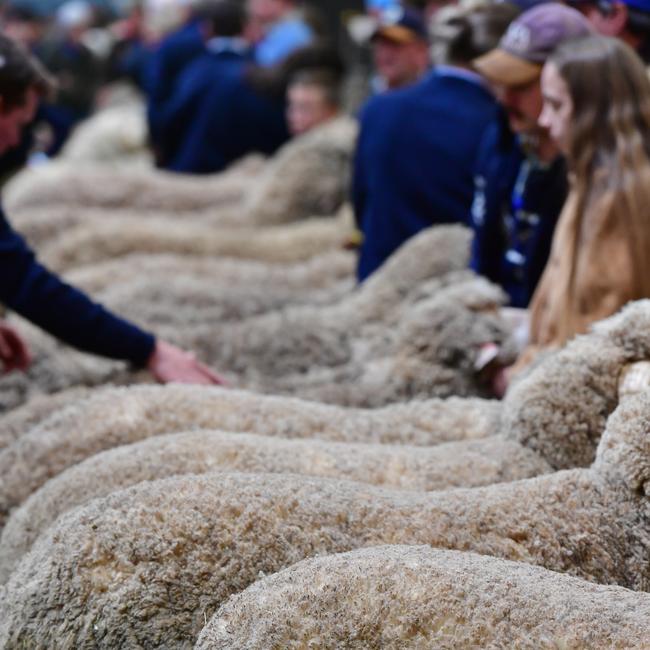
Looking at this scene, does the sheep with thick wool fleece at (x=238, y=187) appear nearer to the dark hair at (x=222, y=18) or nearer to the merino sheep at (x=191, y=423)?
the dark hair at (x=222, y=18)

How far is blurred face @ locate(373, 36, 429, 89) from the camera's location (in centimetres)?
540

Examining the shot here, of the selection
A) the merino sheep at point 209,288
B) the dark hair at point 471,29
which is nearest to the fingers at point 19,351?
the merino sheep at point 209,288

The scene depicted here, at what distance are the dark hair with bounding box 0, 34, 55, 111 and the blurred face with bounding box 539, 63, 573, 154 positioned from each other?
4.52 ft

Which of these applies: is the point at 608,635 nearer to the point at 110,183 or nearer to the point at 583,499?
the point at 583,499

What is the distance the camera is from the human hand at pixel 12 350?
3.33 meters

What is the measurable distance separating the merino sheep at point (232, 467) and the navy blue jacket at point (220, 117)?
4.88m

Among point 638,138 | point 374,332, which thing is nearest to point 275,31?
point 374,332

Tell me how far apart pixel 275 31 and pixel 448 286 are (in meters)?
4.73

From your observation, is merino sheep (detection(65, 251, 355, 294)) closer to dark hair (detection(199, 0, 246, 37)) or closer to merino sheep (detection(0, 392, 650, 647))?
merino sheep (detection(0, 392, 650, 647))

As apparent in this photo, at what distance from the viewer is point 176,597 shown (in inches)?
72.3

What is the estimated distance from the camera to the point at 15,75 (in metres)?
3.23

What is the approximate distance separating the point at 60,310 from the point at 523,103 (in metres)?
1.29

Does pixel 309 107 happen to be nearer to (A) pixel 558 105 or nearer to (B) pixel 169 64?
(B) pixel 169 64

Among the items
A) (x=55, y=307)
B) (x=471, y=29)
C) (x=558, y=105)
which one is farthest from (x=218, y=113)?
(x=558, y=105)
